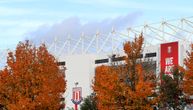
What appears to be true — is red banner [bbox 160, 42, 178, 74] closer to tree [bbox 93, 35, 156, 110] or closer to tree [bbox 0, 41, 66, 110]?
tree [bbox 93, 35, 156, 110]

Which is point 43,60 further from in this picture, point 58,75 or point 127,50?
point 127,50

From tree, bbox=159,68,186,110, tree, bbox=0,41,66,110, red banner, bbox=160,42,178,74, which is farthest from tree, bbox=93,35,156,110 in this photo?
red banner, bbox=160,42,178,74

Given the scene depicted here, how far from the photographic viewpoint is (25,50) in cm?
4050

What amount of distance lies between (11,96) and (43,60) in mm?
3371

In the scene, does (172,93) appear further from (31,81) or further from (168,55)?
(168,55)

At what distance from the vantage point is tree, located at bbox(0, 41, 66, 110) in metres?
38.3

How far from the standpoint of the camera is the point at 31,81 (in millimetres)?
38844

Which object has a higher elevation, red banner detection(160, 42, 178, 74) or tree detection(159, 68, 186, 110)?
red banner detection(160, 42, 178, 74)

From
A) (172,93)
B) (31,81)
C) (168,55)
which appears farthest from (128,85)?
(168,55)

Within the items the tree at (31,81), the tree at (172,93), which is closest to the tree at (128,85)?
the tree at (31,81)

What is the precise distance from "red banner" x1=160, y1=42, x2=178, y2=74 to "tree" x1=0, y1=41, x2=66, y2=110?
4048cm

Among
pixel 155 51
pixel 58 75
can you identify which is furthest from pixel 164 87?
pixel 155 51

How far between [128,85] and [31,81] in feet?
21.6

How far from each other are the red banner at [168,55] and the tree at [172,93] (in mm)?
32684
